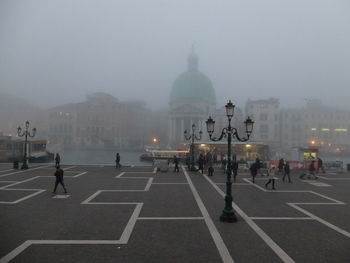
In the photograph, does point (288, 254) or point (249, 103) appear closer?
point (288, 254)

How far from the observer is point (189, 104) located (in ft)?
472

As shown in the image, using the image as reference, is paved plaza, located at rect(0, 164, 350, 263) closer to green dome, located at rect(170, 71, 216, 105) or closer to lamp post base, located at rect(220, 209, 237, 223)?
lamp post base, located at rect(220, 209, 237, 223)

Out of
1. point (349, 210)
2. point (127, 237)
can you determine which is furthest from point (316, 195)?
point (127, 237)

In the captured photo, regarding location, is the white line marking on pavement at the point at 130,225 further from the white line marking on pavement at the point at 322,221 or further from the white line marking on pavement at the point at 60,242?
the white line marking on pavement at the point at 322,221

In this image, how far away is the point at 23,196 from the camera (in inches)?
661

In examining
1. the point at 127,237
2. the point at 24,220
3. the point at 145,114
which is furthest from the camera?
the point at 145,114

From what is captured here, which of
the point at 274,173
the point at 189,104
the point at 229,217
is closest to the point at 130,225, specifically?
the point at 229,217

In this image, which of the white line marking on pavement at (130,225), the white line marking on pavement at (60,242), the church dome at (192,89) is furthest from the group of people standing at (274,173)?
the church dome at (192,89)

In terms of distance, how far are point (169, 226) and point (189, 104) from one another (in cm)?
13374

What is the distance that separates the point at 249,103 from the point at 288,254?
136453mm

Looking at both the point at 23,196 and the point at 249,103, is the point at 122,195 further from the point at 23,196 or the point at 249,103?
the point at 249,103

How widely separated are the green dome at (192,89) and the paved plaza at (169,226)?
440 ft

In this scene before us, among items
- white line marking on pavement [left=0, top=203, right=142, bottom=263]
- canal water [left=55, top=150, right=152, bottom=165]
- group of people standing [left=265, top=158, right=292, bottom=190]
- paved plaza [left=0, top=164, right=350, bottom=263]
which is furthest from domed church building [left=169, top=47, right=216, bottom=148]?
white line marking on pavement [left=0, top=203, right=142, bottom=263]

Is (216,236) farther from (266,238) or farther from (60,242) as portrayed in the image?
(60,242)
